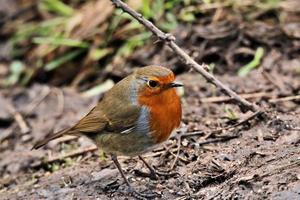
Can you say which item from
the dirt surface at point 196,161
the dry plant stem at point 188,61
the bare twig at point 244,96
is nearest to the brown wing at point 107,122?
the dirt surface at point 196,161

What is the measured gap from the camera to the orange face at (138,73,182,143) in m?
4.03

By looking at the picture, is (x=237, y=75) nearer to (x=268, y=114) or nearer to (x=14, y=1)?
(x=268, y=114)

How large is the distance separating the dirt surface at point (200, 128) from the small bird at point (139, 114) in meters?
0.25

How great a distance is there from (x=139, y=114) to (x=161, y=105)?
0.17m

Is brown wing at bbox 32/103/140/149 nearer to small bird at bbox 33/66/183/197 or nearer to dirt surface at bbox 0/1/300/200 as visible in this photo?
small bird at bbox 33/66/183/197

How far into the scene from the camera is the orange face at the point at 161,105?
4027 mm

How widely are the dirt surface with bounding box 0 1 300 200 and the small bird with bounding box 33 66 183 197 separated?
250 millimetres

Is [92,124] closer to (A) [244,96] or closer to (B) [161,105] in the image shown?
(B) [161,105]

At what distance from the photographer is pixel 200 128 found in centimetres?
479

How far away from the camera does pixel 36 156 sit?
5270 mm

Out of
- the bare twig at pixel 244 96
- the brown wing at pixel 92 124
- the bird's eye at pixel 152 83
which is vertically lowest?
the bare twig at pixel 244 96

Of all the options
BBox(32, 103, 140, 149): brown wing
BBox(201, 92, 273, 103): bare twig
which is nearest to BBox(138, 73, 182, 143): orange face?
BBox(32, 103, 140, 149): brown wing

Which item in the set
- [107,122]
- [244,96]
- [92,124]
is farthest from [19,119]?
[244,96]

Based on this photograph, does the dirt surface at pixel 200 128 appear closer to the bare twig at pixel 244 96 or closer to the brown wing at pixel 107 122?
the bare twig at pixel 244 96
